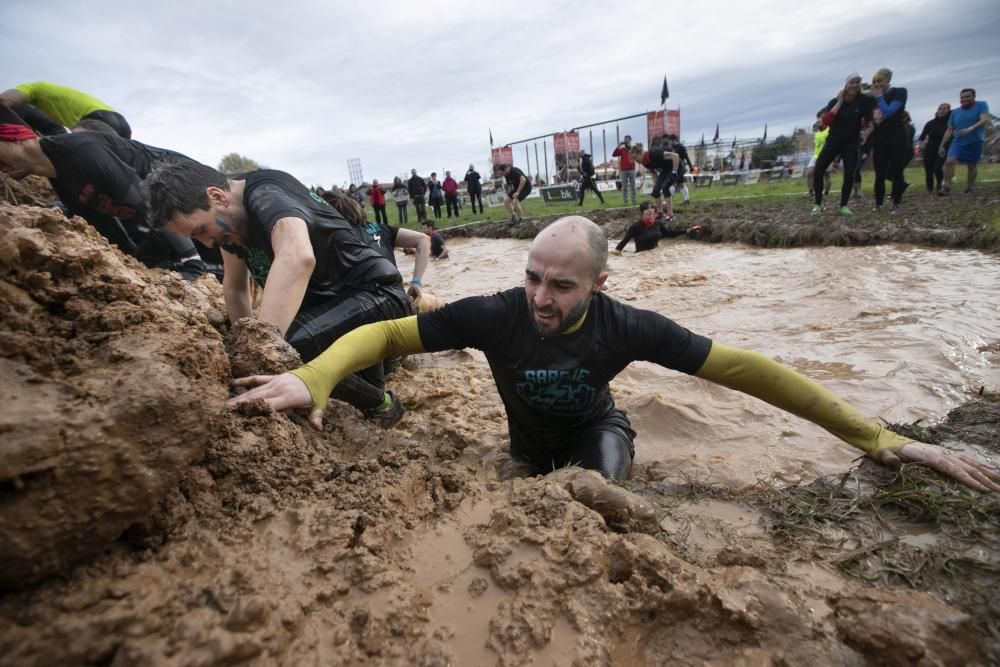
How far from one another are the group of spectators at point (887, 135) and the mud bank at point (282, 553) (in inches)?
318

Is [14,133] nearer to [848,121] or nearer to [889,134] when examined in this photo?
[848,121]

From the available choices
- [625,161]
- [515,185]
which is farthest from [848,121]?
[515,185]

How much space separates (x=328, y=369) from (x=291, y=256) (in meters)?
0.64

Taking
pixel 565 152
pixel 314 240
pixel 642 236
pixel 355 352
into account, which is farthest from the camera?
pixel 565 152

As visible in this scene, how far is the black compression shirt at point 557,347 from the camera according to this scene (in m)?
2.22

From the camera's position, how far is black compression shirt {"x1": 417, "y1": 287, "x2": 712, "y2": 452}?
87.4 inches

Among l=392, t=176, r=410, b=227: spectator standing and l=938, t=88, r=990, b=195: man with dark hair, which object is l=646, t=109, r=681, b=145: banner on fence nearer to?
l=392, t=176, r=410, b=227: spectator standing

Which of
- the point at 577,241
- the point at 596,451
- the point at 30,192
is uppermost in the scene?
the point at 30,192

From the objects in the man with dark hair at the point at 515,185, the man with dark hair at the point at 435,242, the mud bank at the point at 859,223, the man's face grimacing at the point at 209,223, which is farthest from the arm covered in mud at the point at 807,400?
the man with dark hair at the point at 515,185

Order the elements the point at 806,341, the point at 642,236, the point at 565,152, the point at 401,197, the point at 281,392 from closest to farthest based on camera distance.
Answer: the point at 281,392 → the point at 806,341 → the point at 642,236 → the point at 401,197 → the point at 565,152

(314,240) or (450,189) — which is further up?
(450,189)

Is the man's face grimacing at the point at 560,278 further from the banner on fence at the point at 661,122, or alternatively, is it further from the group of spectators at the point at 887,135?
the banner on fence at the point at 661,122

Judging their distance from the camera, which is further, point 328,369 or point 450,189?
point 450,189

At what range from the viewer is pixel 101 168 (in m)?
3.16
